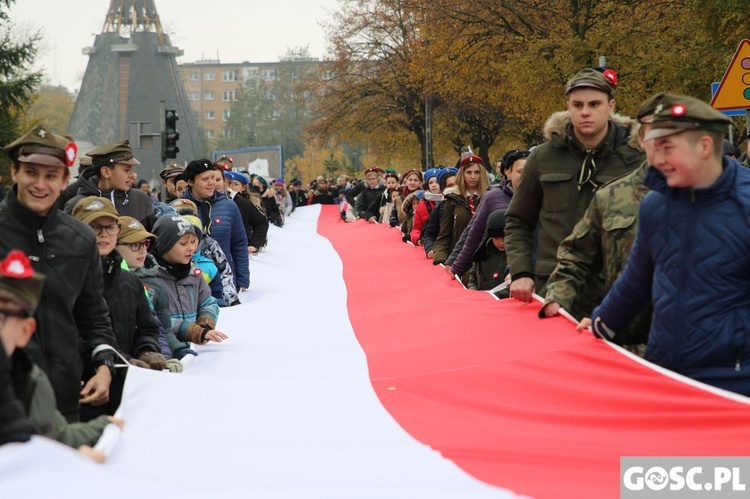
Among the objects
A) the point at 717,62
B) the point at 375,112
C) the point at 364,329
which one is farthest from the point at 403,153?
the point at 364,329

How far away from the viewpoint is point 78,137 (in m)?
72.5

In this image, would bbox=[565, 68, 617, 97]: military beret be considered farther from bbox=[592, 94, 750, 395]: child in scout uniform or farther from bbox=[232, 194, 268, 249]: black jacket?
bbox=[232, 194, 268, 249]: black jacket

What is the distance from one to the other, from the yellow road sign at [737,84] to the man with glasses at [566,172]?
16.5 ft

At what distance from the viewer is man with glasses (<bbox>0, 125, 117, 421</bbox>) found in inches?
205

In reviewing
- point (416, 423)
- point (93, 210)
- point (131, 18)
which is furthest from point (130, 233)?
point (131, 18)

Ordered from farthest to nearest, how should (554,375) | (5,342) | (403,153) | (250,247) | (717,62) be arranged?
(403,153)
(717,62)
(250,247)
(554,375)
(5,342)

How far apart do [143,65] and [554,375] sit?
214 feet

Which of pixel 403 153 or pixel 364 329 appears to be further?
pixel 403 153

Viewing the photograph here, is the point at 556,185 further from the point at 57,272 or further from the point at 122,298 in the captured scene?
the point at 57,272

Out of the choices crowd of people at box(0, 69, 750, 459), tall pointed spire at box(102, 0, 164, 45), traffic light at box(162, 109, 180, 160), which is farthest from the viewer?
tall pointed spire at box(102, 0, 164, 45)

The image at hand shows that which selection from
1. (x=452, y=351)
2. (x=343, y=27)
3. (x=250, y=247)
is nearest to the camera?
(x=452, y=351)

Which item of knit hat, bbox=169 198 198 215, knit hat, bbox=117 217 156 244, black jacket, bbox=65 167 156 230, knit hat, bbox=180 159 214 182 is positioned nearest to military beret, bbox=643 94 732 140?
knit hat, bbox=117 217 156 244

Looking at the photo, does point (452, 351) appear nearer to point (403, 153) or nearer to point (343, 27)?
point (343, 27)

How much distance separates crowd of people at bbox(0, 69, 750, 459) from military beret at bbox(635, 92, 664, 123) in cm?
2
